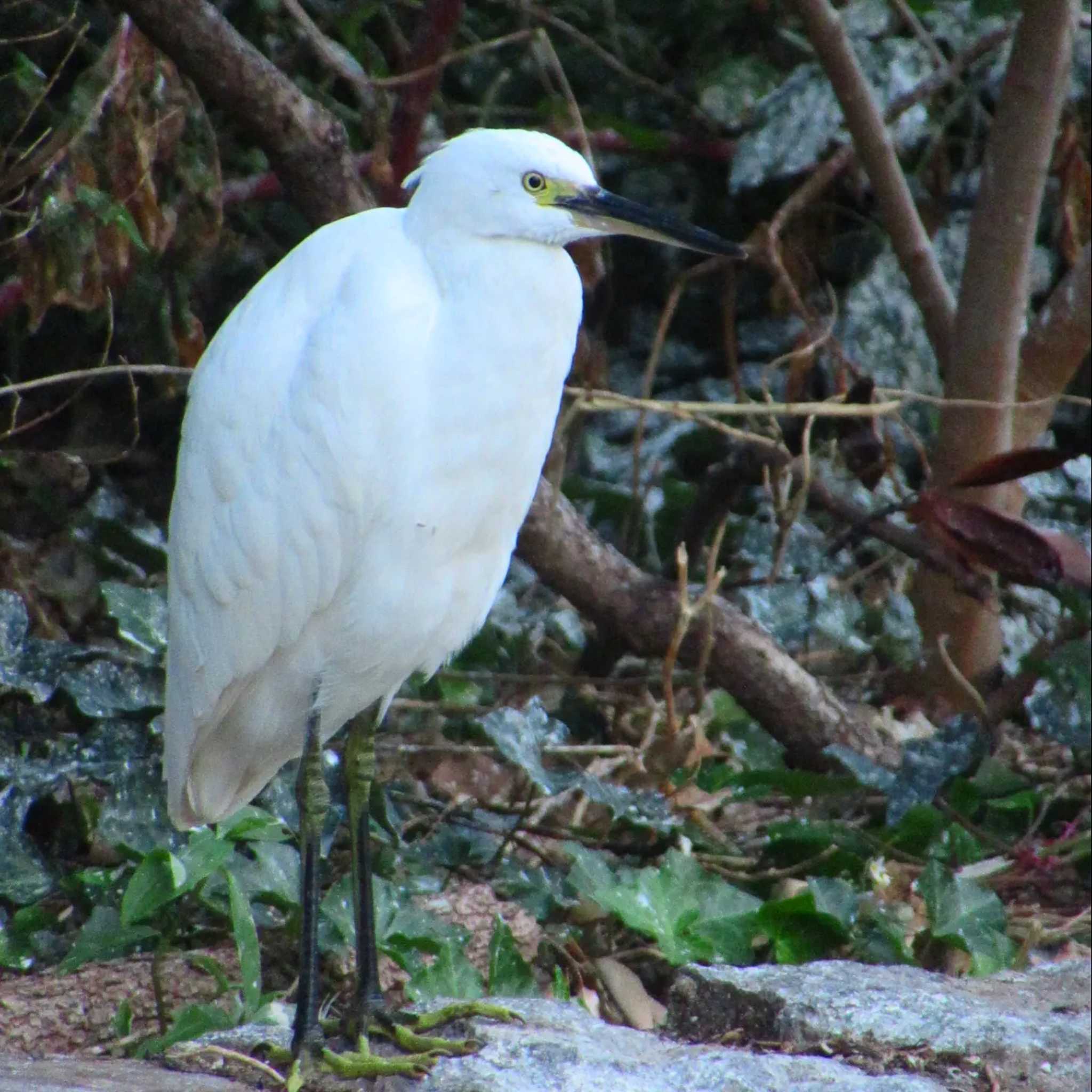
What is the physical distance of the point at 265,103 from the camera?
282cm

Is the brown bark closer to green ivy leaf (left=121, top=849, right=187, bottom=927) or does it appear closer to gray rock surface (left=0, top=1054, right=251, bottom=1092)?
green ivy leaf (left=121, top=849, right=187, bottom=927)

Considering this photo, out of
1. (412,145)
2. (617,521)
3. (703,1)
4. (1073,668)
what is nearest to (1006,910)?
(1073,668)

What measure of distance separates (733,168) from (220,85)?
5.18 feet

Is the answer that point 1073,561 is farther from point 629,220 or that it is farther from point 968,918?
point 629,220

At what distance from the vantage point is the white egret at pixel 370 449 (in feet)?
6.43

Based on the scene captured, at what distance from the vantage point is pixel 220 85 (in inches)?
110

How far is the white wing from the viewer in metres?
1.96

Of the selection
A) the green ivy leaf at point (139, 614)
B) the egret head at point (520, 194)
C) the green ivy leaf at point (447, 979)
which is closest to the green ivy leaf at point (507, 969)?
the green ivy leaf at point (447, 979)

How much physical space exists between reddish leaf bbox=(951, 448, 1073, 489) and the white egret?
1045 mm

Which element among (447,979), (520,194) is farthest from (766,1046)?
(520,194)

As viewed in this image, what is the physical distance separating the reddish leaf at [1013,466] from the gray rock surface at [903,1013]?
3.27 feet

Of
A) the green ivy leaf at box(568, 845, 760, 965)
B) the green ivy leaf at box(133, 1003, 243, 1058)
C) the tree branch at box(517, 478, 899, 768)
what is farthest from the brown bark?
the green ivy leaf at box(133, 1003, 243, 1058)

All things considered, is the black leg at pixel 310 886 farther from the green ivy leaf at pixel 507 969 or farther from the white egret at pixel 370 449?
the green ivy leaf at pixel 507 969

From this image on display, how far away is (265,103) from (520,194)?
3.44 feet
